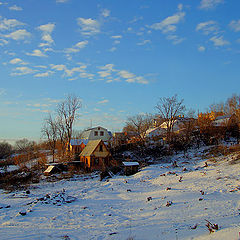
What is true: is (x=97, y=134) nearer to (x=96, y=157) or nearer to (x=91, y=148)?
(x=91, y=148)

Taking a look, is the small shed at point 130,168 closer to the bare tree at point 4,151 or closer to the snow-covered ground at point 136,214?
the snow-covered ground at point 136,214

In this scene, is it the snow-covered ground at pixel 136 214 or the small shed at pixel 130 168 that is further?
the small shed at pixel 130 168

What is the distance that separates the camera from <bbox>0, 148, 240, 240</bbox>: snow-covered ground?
328 inches

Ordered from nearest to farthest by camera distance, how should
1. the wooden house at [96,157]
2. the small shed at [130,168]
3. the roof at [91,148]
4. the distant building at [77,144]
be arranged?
the small shed at [130,168] < the wooden house at [96,157] < the roof at [91,148] < the distant building at [77,144]

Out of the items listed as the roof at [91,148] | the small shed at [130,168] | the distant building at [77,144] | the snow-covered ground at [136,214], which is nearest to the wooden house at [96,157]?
the roof at [91,148]

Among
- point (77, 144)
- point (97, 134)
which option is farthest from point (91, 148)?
point (97, 134)

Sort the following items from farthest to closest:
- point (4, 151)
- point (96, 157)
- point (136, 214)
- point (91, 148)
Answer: point (4, 151) → point (91, 148) → point (96, 157) → point (136, 214)

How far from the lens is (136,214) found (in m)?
11.0

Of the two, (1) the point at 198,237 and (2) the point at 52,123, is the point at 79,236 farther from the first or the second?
(2) the point at 52,123

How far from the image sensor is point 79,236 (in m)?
8.52

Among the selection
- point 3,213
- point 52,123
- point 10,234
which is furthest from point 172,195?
point 52,123

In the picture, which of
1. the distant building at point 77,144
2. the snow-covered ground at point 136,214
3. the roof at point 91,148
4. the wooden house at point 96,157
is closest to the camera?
the snow-covered ground at point 136,214

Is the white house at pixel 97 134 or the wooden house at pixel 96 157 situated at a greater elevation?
the white house at pixel 97 134

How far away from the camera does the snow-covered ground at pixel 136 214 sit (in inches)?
328
